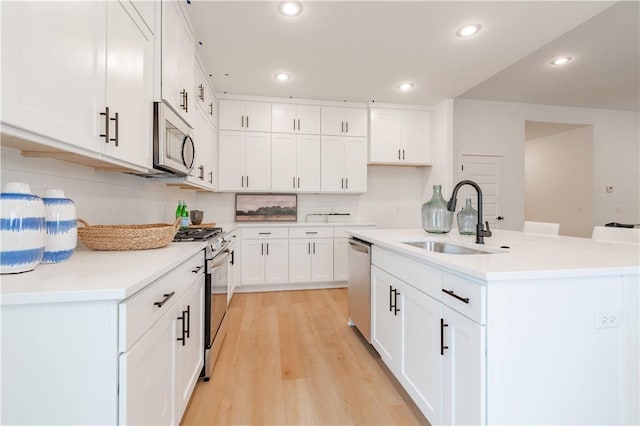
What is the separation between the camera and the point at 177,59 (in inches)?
79.0

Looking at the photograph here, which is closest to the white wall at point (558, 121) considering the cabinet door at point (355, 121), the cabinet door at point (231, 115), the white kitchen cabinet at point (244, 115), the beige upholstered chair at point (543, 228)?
the cabinet door at point (355, 121)

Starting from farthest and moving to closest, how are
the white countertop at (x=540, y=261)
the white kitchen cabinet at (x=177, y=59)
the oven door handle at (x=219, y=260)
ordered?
the oven door handle at (x=219, y=260) → the white kitchen cabinet at (x=177, y=59) → the white countertop at (x=540, y=261)

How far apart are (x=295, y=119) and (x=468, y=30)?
2285mm

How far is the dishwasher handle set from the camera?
2240 mm

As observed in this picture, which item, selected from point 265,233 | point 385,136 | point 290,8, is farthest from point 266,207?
point 290,8

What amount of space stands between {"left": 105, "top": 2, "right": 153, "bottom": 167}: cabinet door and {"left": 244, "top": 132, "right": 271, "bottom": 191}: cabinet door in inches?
90.4

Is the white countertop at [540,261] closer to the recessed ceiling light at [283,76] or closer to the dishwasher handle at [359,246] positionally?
the dishwasher handle at [359,246]

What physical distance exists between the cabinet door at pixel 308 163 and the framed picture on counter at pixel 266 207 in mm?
363

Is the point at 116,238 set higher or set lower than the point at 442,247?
higher

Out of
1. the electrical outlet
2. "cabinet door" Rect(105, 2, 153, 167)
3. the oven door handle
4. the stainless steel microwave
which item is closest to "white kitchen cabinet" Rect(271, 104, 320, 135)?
the stainless steel microwave

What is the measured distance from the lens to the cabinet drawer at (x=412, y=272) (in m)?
1.34

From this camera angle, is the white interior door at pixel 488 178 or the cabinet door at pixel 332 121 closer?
the cabinet door at pixel 332 121

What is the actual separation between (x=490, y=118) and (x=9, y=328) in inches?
222

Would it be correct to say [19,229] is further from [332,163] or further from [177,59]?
[332,163]
